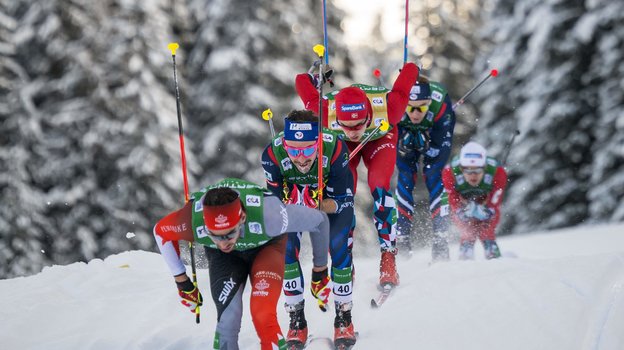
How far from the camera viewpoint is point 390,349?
6.30m

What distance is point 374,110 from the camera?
7.80 m

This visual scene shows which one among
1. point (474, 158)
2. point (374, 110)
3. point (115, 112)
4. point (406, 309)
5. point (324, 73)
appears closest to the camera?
point (406, 309)

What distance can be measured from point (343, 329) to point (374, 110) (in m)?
2.39

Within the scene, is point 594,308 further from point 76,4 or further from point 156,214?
point 76,4

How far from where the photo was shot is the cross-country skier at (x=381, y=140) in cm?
773

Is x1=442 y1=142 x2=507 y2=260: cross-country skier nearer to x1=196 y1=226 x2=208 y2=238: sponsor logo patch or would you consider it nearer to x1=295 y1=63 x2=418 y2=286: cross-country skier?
x1=295 y1=63 x2=418 y2=286: cross-country skier

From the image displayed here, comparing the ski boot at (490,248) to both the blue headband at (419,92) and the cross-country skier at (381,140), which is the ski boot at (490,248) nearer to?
the blue headband at (419,92)

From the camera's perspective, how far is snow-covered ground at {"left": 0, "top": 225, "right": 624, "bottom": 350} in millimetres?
6414

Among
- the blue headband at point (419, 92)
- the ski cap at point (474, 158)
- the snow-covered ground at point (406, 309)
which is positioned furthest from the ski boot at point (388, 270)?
the ski cap at point (474, 158)

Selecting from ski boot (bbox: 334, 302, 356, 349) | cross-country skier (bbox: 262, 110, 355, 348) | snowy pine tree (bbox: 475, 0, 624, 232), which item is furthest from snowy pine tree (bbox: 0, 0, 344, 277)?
ski boot (bbox: 334, 302, 356, 349)

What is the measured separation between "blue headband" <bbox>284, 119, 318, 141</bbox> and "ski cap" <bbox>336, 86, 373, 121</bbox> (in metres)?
0.93

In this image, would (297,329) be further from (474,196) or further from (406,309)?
(474,196)

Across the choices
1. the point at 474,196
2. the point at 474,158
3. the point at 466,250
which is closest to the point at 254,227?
the point at 474,158

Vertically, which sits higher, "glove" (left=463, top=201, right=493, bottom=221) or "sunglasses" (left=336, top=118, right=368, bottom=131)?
"sunglasses" (left=336, top=118, right=368, bottom=131)
